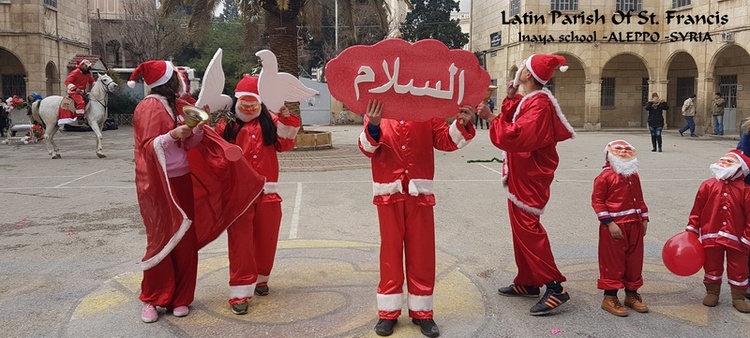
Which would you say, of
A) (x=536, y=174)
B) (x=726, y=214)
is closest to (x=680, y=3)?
(x=726, y=214)

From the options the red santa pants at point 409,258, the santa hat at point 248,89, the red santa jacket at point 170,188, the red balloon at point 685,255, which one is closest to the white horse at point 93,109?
the santa hat at point 248,89

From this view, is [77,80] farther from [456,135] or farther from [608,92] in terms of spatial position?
[608,92]

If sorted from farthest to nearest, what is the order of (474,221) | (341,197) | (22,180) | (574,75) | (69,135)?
(574,75) < (69,135) < (22,180) < (341,197) < (474,221)

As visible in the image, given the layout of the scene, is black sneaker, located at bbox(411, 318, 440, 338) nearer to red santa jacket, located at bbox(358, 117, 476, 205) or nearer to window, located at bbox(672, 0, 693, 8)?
red santa jacket, located at bbox(358, 117, 476, 205)

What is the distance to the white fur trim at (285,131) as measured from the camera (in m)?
4.64

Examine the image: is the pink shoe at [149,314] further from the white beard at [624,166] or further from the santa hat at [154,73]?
→ the white beard at [624,166]

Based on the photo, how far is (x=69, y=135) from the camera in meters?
24.8

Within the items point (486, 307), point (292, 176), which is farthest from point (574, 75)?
point (486, 307)

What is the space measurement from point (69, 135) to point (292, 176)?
1742cm

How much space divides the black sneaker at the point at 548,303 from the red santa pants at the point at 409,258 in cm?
83

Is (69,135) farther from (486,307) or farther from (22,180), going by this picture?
(486,307)

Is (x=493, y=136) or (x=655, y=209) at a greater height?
(x=493, y=136)

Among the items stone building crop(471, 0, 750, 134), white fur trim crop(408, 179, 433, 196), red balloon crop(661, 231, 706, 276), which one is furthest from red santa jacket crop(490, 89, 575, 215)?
stone building crop(471, 0, 750, 134)

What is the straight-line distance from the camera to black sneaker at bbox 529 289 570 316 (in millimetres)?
4200
